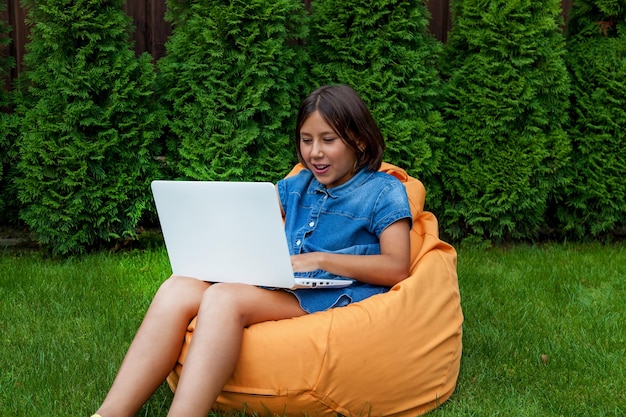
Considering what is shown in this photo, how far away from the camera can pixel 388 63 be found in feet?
15.9

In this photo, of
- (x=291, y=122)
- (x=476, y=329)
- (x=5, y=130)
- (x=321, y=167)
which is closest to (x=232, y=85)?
(x=291, y=122)

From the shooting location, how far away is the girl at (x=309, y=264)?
7.68 feet

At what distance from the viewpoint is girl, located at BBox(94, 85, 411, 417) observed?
234 centimetres

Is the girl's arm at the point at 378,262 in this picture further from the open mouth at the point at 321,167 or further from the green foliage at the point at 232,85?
the green foliage at the point at 232,85

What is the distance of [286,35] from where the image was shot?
15.4ft

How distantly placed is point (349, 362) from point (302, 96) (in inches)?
108

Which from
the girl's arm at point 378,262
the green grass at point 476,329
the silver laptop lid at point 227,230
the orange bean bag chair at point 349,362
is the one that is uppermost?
the silver laptop lid at point 227,230

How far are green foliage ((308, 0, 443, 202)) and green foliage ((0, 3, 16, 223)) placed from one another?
1.96m

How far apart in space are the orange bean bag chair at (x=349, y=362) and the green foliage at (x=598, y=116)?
2.92 metres

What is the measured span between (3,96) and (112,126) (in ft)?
2.44

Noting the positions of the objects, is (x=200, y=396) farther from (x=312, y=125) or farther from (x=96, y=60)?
(x=96, y=60)

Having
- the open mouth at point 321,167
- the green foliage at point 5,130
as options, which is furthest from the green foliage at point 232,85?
the open mouth at point 321,167

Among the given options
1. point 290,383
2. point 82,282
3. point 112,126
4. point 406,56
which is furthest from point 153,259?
point 290,383

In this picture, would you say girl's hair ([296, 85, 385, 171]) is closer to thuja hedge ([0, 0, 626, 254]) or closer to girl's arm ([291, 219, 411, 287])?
girl's arm ([291, 219, 411, 287])
